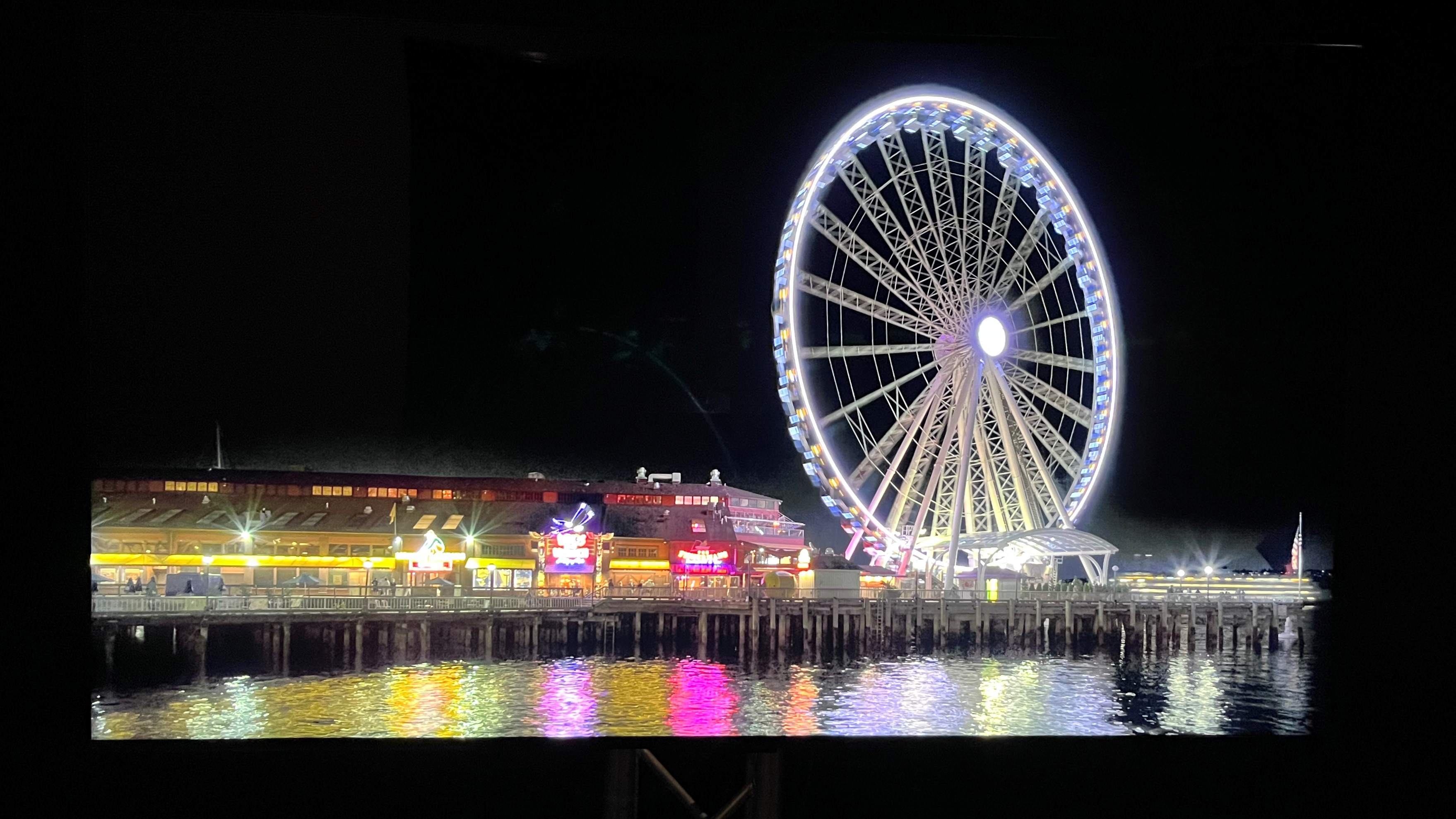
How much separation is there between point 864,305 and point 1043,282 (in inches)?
39.3

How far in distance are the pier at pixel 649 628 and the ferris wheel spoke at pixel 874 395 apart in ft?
3.25

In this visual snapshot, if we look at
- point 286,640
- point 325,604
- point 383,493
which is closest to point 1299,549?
point 383,493

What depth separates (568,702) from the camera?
216 inches

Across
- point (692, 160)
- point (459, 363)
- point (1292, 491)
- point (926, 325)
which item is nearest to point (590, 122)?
point (692, 160)

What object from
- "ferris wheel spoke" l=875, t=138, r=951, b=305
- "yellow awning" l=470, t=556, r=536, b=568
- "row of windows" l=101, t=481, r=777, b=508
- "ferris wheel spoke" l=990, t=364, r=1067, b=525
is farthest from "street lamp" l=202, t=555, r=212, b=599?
"ferris wheel spoke" l=990, t=364, r=1067, b=525

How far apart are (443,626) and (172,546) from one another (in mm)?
1132

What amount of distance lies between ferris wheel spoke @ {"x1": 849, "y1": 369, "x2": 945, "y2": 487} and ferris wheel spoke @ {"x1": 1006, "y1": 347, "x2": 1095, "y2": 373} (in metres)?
0.46

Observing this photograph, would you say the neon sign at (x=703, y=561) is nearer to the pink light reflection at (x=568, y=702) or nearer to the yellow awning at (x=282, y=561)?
the pink light reflection at (x=568, y=702)

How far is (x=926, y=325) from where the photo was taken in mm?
7715

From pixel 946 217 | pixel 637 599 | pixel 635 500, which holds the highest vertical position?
pixel 946 217

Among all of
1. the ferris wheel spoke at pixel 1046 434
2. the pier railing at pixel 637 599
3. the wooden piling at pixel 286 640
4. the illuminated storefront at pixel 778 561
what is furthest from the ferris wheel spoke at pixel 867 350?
the wooden piling at pixel 286 640

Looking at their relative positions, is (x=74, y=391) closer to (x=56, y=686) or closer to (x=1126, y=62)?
(x=56, y=686)

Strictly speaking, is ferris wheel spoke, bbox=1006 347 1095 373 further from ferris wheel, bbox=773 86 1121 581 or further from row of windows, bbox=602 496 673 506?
row of windows, bbox=602 496 673 506

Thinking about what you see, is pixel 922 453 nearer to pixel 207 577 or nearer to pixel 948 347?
pixel 948 347
